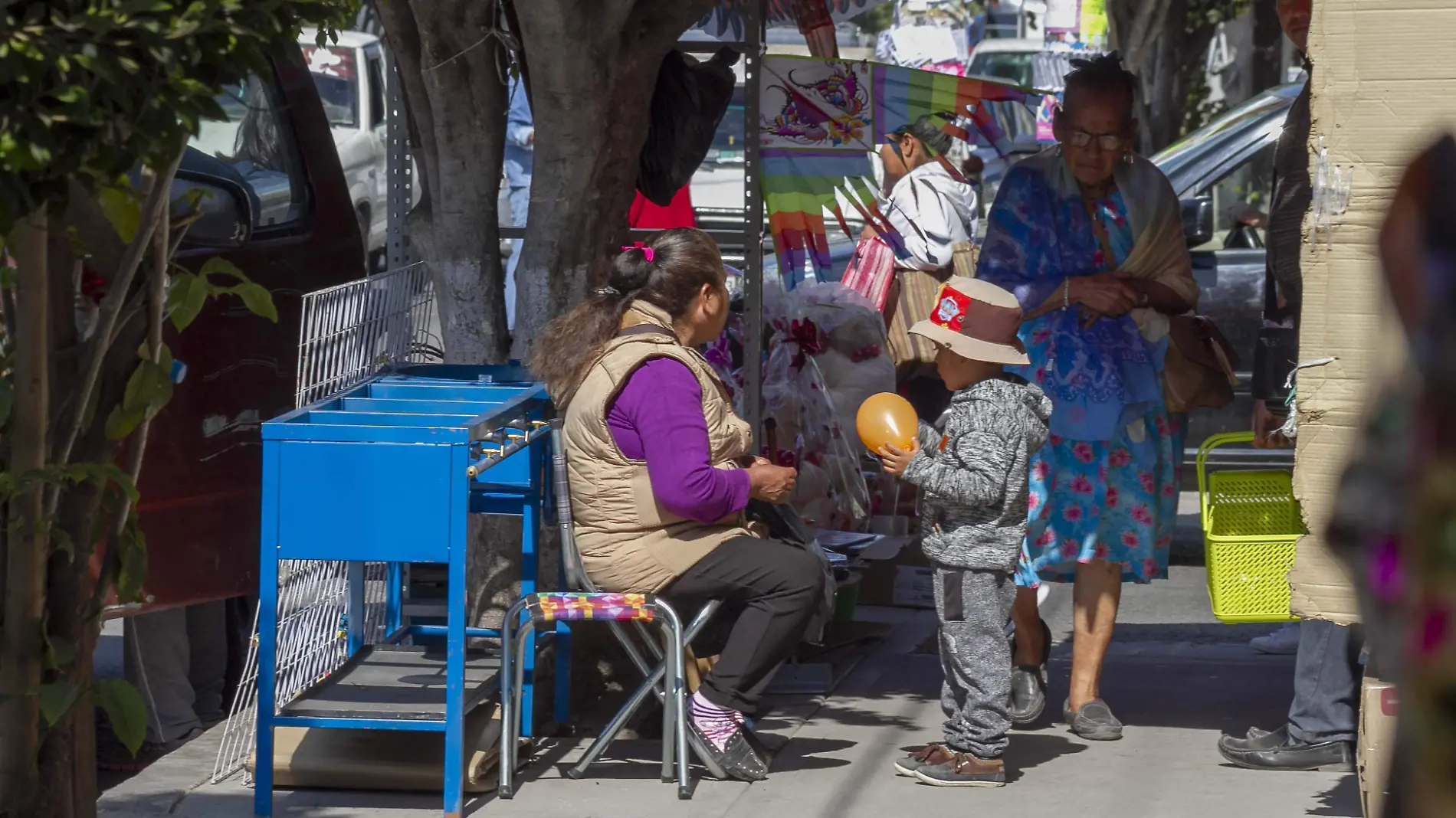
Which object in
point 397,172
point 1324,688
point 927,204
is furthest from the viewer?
point 927,204

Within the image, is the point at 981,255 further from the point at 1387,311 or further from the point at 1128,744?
the point at 1387,311

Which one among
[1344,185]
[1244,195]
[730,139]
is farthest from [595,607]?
[1244,195]

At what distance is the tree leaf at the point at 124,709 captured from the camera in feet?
9.71

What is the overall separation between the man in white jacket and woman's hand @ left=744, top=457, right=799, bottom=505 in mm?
3020

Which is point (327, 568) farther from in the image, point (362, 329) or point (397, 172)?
point (397, 172)

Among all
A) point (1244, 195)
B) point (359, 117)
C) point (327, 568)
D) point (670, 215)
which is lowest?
point (327, 568)

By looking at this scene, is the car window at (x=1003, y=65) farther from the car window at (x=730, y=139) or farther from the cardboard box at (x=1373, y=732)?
the cardboard box at (x=1373, y=732)

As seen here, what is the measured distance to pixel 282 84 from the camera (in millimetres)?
5590

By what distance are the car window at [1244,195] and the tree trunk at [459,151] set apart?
216 cm

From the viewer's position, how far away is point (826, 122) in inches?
224

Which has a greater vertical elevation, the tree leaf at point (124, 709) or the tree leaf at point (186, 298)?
the tree leaf at point (186, 298)

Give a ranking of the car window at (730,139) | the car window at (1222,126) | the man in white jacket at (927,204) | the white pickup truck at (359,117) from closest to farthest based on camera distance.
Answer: the man in white jacket at (927,204), the car window at (1222,126), the car window at (730,139), the white pickup truck at (359,117)

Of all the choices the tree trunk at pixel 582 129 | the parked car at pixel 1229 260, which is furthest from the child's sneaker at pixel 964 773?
the parked car at pixel 1229 260

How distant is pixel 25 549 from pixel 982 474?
87.2 inches
